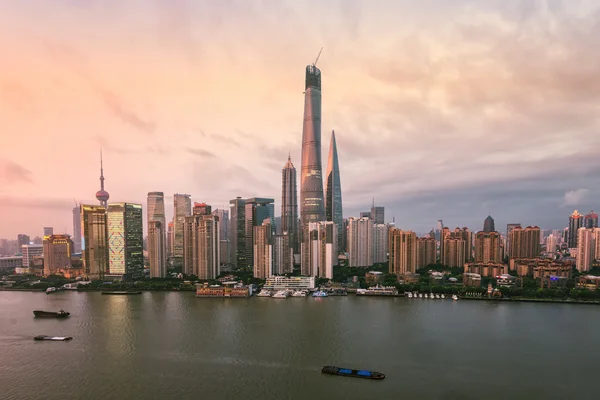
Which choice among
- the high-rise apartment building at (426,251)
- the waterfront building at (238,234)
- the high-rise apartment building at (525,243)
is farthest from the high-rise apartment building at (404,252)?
the waterfront building at (238,234)

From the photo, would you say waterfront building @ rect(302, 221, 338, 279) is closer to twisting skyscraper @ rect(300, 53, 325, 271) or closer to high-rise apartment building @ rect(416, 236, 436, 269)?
high-rise apartment building @ rect(416, 236, 436, 269)

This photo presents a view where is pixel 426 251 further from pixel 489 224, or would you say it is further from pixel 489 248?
pixel 489 224

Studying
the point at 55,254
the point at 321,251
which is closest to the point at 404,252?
the point at 321,251

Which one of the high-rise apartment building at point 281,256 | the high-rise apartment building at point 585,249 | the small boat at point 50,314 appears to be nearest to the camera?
the small boat at point 50,314

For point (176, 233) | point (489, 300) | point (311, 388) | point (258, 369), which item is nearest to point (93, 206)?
point (176, 233)

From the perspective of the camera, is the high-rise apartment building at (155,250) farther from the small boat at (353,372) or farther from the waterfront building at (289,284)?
the small boat at (353,372)

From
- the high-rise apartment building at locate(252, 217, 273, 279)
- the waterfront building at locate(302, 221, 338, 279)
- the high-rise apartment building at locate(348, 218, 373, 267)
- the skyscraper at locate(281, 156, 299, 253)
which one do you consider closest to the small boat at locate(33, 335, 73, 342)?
the high-rise apartment building at locate(252, 217, 273, 279)

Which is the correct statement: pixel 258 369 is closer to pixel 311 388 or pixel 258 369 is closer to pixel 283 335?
pixel 311 388
